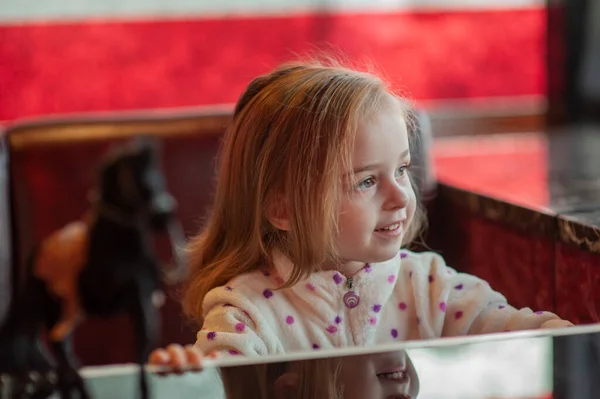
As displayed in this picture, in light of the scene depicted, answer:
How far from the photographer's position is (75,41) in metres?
2.73

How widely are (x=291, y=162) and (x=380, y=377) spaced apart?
22 centimetres

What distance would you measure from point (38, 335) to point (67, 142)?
495mm

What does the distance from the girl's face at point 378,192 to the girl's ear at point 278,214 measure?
0.04 m

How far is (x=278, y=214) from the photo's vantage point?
0.70 metres

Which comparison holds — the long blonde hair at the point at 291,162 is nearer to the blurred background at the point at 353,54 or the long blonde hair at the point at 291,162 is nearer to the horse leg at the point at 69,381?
the horse leg at the point at 69,381

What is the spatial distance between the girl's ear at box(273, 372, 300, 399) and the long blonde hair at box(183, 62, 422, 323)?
20 centimetres

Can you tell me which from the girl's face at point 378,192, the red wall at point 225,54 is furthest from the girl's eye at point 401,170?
the red wall at point 225,54

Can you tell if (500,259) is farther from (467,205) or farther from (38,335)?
(38,335)

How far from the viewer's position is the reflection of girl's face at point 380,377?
498mm

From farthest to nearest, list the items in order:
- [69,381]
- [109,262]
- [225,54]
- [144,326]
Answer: [225,54]
[109,262]
[144,326]
[69,381]

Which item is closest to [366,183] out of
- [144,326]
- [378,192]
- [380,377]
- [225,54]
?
[378,192]

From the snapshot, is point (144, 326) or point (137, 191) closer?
point (144, 326)

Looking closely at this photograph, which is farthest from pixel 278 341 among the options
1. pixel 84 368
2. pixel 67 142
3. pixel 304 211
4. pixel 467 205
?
pixel 67 142

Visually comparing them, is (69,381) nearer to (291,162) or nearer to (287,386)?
(287,386)
